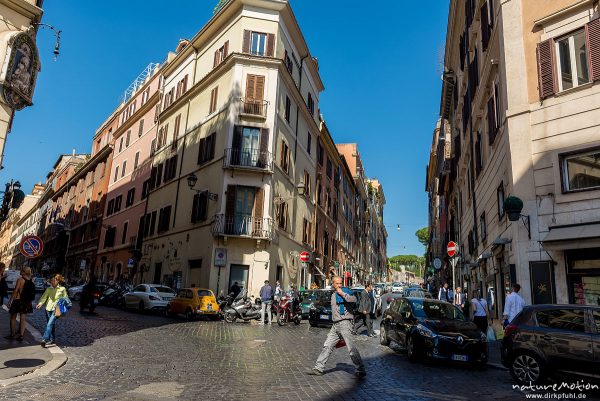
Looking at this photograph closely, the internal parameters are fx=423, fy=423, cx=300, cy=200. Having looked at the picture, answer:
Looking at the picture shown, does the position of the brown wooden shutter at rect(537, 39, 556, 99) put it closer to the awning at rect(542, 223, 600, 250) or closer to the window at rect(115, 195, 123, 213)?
the awning at rect(542, 223, 600, 250)

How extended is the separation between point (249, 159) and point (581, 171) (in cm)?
1679

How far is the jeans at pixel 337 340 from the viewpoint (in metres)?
7.67

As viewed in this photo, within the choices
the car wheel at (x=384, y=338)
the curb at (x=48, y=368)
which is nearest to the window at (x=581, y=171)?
the car wheel at (x=384, y=338)

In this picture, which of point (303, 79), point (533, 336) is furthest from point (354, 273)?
point (533, 336)

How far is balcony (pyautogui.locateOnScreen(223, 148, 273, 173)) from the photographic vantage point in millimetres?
24047

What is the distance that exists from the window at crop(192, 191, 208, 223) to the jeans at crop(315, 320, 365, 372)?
1761 centimetres

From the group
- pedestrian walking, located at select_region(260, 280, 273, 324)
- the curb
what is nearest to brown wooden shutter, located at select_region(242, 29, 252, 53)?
pedestrian walking, located at select_region(260, 280, 273, 324)

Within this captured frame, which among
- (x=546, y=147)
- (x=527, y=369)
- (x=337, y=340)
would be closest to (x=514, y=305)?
(x=527, y=369)

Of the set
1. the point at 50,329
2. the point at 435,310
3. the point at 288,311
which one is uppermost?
the point at 435,310

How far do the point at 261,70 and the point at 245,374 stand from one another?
69.8 ft

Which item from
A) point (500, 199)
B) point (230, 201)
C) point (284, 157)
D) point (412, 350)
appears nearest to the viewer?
point (412, 350)

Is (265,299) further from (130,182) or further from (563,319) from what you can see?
(130,182)

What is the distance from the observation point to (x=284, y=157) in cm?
2722

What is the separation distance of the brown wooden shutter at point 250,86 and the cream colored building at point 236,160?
7cm
